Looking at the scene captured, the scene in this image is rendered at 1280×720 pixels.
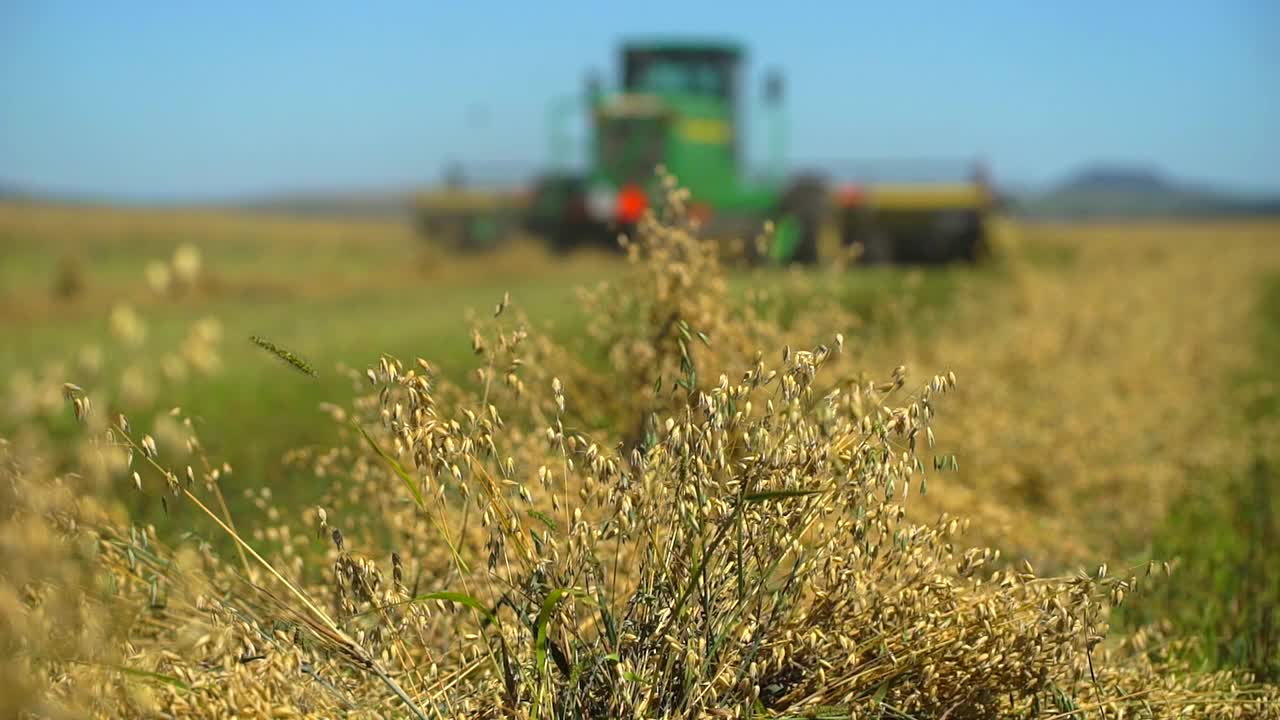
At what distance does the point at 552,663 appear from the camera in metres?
2.63

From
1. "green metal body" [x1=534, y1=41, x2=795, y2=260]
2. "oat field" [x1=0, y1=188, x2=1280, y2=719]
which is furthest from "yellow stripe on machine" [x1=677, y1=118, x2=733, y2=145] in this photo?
"oat field" [x1=0, y1=188, x2=1280, y2=719]

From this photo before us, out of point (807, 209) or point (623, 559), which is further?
point (807, 209)

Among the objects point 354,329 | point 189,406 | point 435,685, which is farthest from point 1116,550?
point 354,329

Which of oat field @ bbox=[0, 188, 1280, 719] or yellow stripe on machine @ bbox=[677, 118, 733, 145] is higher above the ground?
yellow stripe on machine @ bbox=[677, 118, 733, 145]

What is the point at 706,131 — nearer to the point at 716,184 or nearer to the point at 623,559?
the point at 716,184

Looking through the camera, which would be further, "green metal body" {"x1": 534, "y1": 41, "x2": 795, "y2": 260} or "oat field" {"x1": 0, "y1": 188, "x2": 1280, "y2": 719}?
"green metal body" {"x1": 534, "y1": 41, "x2": 795, "y2": 260}

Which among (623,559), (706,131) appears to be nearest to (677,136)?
(706,131)

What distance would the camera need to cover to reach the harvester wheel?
19625 millimetres

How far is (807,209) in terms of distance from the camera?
19.7 metres

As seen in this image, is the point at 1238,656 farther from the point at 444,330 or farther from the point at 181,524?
the point at 444,330

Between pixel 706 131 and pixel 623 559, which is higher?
pixel 706 131

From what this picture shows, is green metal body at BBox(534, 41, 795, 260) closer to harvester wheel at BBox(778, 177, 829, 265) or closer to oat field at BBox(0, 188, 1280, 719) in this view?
harvester wheel at BBox(778, 177, 829, 265)

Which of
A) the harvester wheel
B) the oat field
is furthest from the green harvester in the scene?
the oat field

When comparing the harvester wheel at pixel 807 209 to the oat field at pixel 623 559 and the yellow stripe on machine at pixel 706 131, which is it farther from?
the oat field at pixel 623 559
